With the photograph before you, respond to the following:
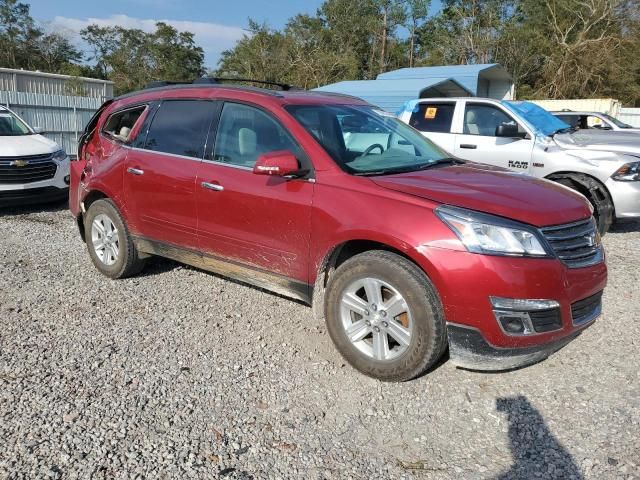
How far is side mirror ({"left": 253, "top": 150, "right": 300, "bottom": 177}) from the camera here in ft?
11.4

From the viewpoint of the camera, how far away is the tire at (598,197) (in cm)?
683

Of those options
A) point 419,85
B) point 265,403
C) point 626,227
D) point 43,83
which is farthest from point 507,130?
point 43,83

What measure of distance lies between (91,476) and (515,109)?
284 inches

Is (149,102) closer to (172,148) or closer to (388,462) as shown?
(172,148)

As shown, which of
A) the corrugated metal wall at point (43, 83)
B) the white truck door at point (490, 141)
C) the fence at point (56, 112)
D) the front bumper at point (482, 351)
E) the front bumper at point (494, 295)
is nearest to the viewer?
the front bumper at point (494, 295)

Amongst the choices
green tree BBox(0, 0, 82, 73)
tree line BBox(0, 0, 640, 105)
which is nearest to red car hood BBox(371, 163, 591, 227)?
tree line BBox(0, 0, 640, 105)

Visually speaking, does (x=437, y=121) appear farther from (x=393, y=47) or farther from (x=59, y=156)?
(x=393, y=47)

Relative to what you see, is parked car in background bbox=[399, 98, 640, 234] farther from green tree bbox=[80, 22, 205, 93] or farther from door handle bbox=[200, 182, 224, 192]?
green tree bbox=[80, 22, 205, 93]

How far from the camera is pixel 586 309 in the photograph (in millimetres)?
3225

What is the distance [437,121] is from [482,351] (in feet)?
20.0

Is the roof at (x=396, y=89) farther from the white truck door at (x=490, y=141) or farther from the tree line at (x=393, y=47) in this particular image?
the tree line at (x=393, y=47)

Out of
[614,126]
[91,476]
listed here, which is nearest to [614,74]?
[614,126]

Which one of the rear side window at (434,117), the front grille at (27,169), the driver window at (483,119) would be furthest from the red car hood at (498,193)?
the front grille at (27,169)

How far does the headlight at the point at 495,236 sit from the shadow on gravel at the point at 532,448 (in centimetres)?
90
